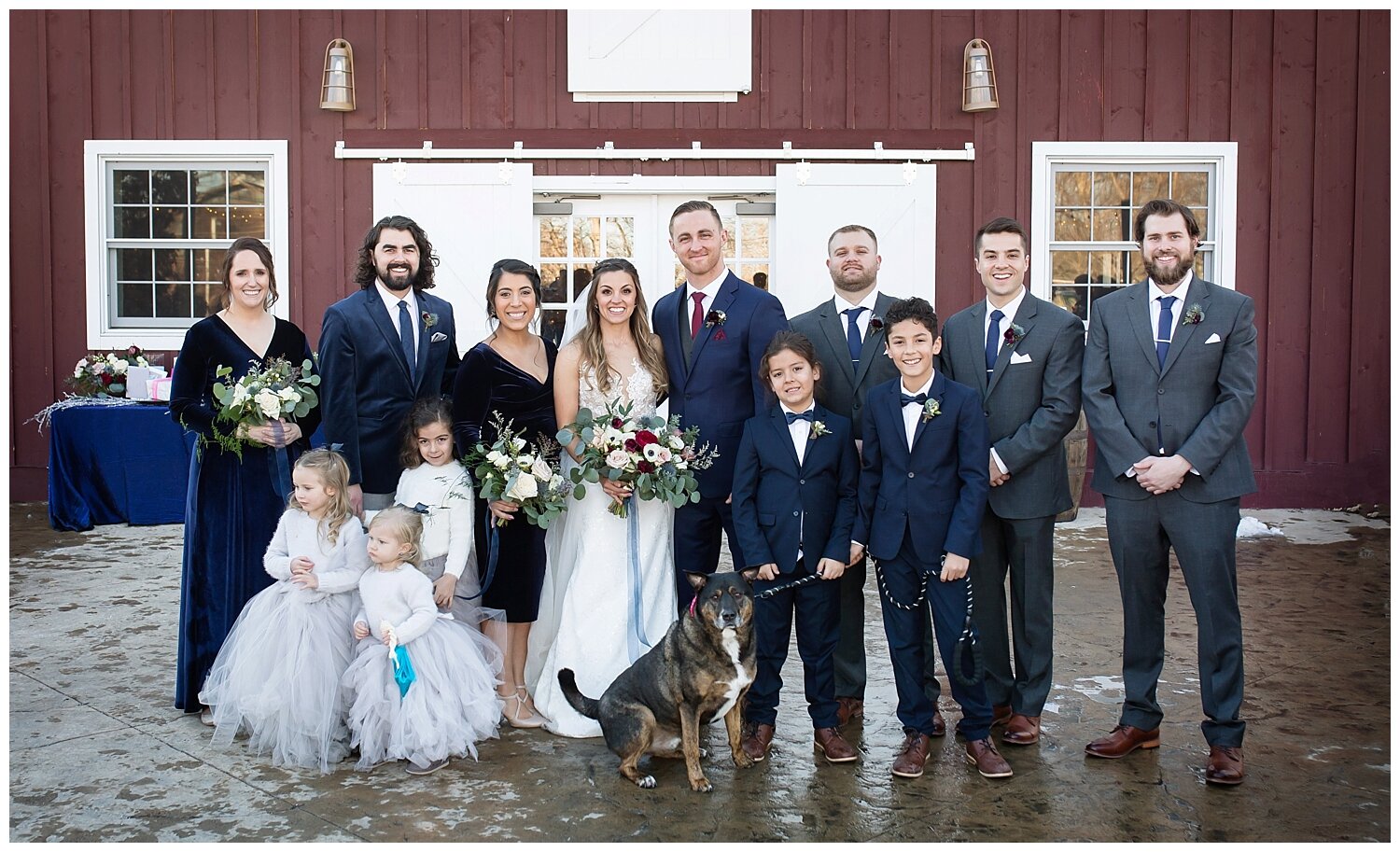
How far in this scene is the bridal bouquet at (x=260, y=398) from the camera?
4.37 metres

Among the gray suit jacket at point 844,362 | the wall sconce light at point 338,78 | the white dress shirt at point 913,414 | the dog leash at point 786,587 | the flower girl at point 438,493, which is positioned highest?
the wall sconce light at point 338,78

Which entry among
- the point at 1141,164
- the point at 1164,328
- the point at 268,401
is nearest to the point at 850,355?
the point at 1164,328

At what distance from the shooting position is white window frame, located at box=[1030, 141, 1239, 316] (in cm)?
991

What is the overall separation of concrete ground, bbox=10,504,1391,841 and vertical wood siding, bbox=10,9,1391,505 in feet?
17.7

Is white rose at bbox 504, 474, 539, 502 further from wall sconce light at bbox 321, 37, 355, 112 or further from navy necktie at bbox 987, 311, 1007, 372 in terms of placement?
wall sconce light at bbox 321, 37, 355, 112

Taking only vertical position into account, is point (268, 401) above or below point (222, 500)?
above

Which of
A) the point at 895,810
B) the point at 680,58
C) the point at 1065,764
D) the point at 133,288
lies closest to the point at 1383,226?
the point at 680,58

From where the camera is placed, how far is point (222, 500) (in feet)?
15.1

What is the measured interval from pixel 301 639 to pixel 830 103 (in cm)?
715

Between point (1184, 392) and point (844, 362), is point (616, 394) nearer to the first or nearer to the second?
point (844, 362)

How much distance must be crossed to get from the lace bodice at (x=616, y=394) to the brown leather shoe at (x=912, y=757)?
1488mm

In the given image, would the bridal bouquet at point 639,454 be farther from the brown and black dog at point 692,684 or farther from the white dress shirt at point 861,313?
the white dress shirt at point 861,313

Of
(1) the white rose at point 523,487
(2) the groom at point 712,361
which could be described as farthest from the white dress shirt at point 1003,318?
(1) the white rose at point 523,487

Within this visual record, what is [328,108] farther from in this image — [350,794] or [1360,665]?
[1360,665]
